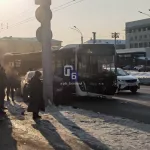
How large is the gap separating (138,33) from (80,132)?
11901 centimetres

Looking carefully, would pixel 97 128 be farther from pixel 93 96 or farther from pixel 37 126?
pixel 93 96

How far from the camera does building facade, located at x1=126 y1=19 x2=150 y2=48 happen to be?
405 ft

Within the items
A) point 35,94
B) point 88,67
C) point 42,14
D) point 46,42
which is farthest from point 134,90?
point 35,94

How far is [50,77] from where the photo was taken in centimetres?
1577

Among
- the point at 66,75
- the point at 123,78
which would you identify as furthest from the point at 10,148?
the point at 123,78

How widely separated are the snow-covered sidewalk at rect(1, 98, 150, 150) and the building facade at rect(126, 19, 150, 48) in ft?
372

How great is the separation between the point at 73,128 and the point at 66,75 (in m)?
8.89

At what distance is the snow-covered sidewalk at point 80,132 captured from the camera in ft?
27.2

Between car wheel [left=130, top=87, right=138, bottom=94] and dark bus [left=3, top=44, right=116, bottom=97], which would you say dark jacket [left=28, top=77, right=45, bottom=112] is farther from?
car wheel [left=130, top=87, right=138, bottom=94]

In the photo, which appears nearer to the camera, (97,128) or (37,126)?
(97,128)

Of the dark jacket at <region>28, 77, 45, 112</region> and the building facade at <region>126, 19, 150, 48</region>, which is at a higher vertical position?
the building facade at <region>126, 19, 150, 48</region>

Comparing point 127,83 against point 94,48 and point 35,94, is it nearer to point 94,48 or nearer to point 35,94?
point 94,48

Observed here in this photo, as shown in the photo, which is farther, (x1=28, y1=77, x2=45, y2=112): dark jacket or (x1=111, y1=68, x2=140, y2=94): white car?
(x1=111, y1=68, x2=140, y2=94): white car

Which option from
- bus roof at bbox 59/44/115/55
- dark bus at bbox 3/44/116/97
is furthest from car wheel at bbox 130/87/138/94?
bus roof at bbox 59/44/115/55
